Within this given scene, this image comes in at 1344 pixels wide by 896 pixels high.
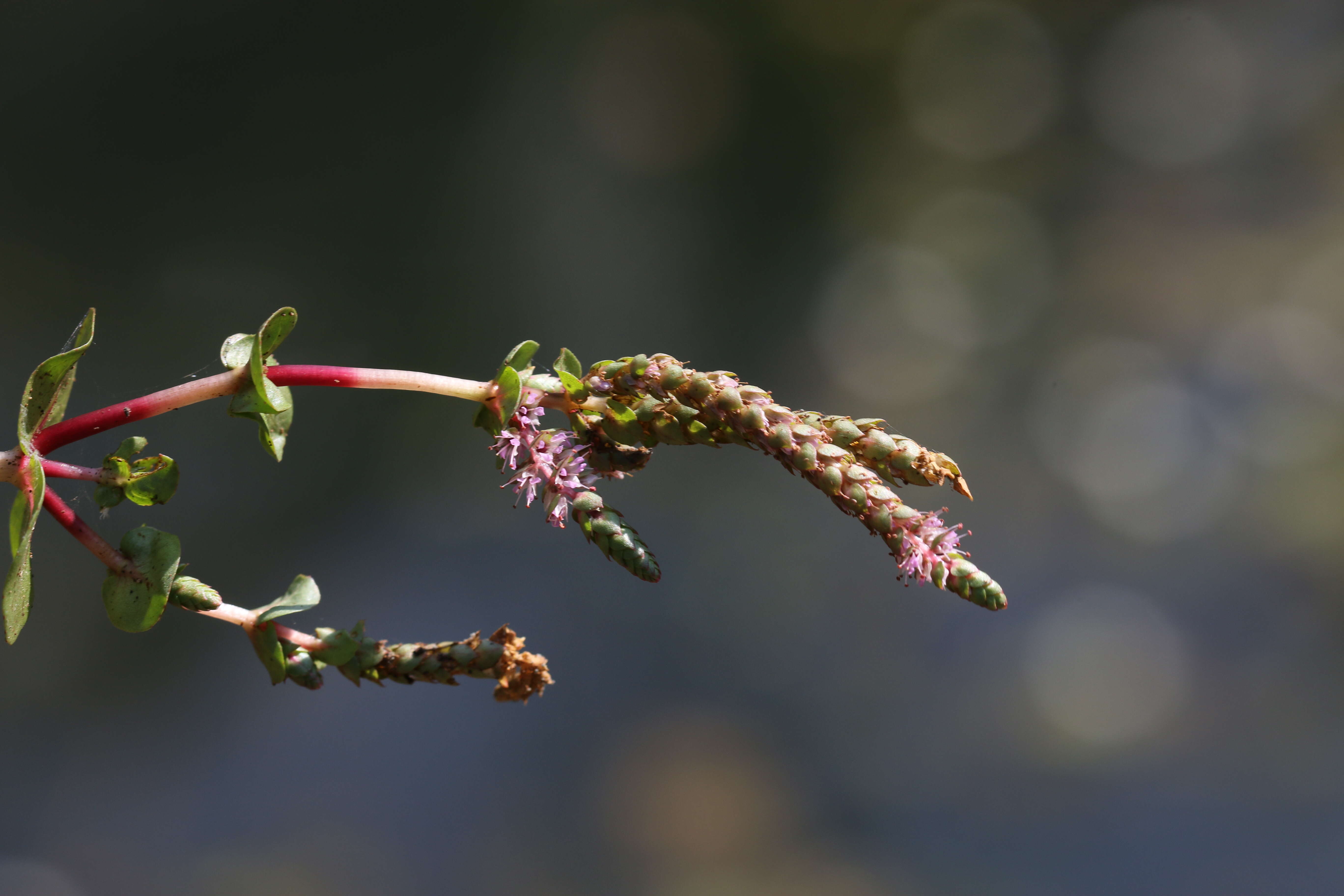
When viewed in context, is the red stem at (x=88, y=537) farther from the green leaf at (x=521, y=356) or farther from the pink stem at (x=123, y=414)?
the green leaf at (x=521, y=356)

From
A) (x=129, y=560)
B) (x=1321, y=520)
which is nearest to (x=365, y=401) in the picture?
(x=129, y=560)

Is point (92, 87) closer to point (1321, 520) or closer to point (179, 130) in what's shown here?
point (179, 130)

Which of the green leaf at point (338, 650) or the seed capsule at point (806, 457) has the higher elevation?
the seed capsule at point (806, 457)

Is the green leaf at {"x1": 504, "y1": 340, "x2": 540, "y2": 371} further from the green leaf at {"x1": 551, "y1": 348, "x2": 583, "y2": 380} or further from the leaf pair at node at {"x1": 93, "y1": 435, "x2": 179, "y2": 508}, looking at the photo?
the leaf pair at node at {"x1": 93, "y1": 435, "x2": 179, "y2": 508}

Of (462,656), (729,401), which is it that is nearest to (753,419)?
(729,401)

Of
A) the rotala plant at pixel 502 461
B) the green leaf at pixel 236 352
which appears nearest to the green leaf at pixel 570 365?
the rotala plant at pixel 502 461

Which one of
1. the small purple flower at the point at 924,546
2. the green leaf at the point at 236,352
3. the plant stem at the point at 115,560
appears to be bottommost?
the plant stem at the point at 115,560

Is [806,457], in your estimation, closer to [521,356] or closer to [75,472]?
[521,356]
